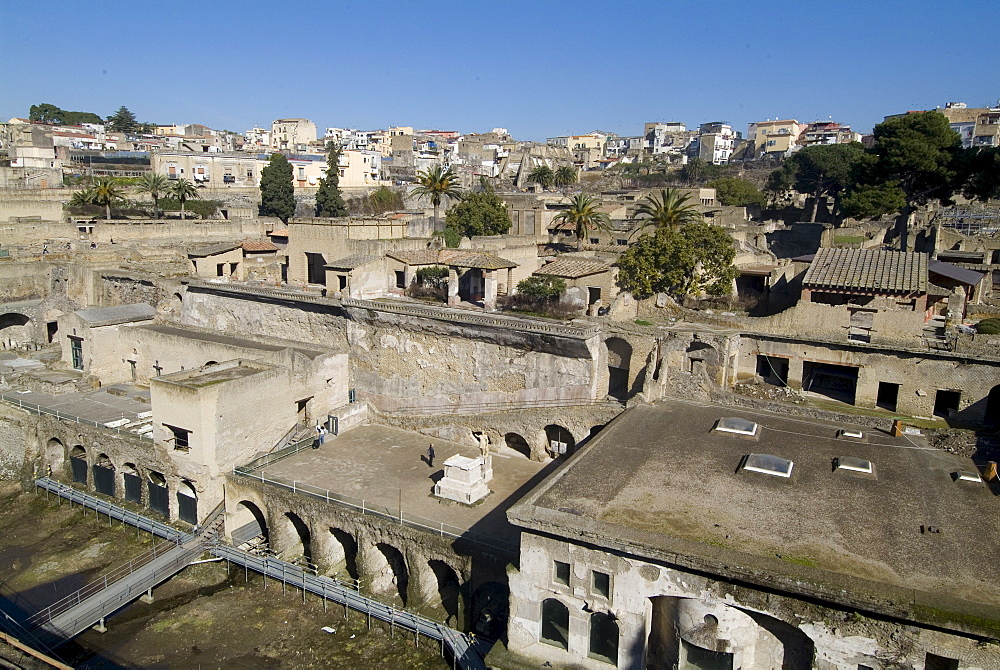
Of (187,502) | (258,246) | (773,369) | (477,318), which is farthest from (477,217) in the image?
(187,502)

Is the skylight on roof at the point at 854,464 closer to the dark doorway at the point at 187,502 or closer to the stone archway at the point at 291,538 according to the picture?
the stone archway at the point at 291,538

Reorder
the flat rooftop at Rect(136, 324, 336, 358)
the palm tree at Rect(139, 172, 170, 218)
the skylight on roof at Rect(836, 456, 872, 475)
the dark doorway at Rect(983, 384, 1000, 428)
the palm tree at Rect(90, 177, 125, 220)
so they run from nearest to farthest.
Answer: the skylight on roof at Rect(836, 456, 872, 475) < the dark doorway at Rect(983, 384, 1000, 428) < the flat rooftop at Rect(136, 324, 336, 358) < the palm tree at Rect(90, 177, 125, 220) < the palm tree at Rect(139, 172, 170, 218)

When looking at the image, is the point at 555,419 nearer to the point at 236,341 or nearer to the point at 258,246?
the point at 236,341

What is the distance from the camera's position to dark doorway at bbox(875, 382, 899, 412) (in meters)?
21.7

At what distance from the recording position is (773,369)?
23.3 metres

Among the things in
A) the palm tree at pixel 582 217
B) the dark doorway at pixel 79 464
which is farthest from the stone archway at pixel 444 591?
the palm tree at pixel 582 217

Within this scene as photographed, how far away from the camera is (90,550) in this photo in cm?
→ 2200

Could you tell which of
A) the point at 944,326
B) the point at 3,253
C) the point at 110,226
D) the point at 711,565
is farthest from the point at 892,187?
the point at 3,253

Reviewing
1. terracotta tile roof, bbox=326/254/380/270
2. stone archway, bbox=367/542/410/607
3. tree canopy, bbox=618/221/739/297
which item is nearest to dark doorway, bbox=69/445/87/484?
terracotta tile roof, bbox=326/254/380/270

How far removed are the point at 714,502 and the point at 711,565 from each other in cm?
261

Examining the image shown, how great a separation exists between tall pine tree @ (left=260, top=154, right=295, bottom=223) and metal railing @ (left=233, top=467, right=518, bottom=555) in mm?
36935

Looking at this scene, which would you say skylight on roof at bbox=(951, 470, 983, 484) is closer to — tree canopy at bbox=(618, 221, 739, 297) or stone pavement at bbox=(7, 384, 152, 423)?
tree canopy at bbox=(618, 221, 739, 297)

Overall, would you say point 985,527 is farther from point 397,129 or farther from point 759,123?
point 397,129

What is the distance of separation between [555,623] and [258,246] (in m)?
30.1
